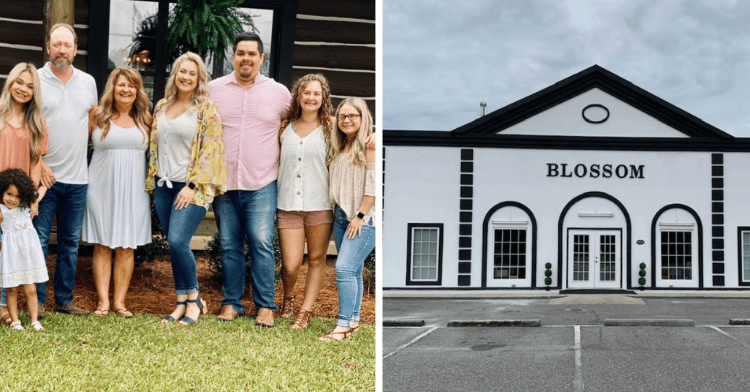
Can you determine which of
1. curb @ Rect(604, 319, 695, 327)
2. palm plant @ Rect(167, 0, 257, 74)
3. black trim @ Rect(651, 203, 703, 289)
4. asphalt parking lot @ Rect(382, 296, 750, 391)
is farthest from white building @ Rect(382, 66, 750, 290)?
palm plant @ Rect(167, 0, 257, 74)

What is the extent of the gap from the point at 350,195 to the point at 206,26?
1.08 meters

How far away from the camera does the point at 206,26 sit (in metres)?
3.26

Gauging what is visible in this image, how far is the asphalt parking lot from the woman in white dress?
7.71 metres

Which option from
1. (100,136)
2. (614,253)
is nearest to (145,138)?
(100,136)

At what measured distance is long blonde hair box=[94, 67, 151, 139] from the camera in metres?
2.82

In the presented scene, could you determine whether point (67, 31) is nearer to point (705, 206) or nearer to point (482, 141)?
point (482, 141)

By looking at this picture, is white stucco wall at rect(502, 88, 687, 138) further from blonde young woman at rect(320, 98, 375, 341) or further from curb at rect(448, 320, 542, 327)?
blonde young woman at rect(320, 98, 375, 341)

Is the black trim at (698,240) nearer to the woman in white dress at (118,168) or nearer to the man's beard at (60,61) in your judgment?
the woman in white dress at (118,168)

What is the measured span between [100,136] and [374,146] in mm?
1098

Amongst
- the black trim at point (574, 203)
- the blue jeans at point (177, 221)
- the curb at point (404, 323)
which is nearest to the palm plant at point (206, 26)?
the blue jeans at point (177, 221)

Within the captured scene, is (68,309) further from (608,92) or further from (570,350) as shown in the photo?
(608,92)

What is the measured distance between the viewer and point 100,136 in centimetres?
282

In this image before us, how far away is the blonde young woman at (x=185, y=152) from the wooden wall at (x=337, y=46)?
2.28ft

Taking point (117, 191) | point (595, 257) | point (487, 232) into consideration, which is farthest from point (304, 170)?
point (595, 257)
